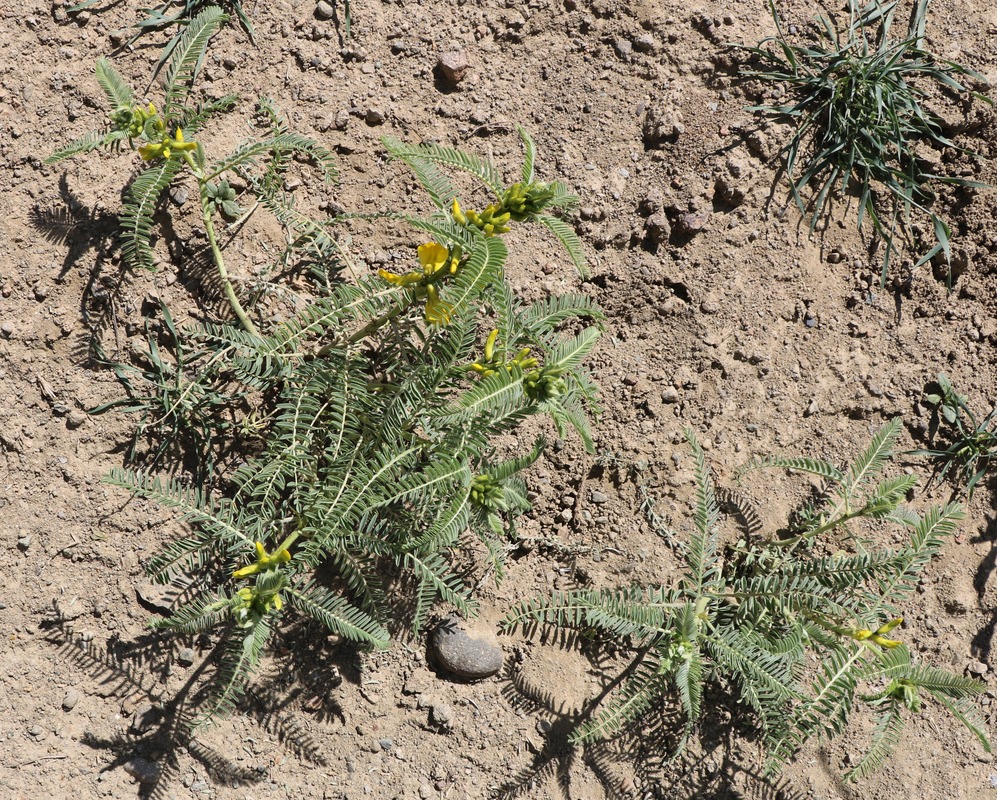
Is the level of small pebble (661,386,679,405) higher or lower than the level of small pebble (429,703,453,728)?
higher

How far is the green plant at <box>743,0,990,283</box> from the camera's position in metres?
3.37

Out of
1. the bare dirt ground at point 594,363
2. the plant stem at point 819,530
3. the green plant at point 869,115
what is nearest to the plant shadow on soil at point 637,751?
the bare dirt ground at point 594,363

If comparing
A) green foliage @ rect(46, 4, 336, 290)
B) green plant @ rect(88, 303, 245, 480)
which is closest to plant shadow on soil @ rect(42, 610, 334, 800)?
green plant @ rect(88, 303, 245, 480)

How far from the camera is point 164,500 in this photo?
270cm

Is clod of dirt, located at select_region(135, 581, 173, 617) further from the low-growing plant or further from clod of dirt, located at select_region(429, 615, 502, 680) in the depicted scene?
clod of dirt, located at select_region(429, 615, 502, 680)

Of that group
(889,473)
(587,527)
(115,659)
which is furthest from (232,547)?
(889,473)

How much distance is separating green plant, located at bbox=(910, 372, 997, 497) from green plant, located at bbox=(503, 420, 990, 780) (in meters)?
0.25

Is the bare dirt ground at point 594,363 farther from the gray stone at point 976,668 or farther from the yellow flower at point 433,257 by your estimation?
the yellow flower at point 433,257

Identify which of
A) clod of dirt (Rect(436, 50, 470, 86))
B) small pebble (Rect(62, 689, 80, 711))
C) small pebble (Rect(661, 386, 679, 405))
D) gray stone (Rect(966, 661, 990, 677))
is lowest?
gray stone (Rect(966, 661, 990, 677))

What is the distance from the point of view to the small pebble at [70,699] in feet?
9.65

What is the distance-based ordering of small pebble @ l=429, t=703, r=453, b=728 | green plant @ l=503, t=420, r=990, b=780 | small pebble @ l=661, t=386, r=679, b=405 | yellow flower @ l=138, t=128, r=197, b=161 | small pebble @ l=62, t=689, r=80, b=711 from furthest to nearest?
small pebble @ l=661, t=386, r=679, b=405 → small pebble @ l=429, t=703, r=453, b=728 → small pebble @ l=62, t=689, r=80, b=711 → green plant @ l=503, t=420, r=990, b=780 → yellow flower @ l=138, t=128, r=197, b=161

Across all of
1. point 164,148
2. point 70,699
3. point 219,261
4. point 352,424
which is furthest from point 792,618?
point 164,148

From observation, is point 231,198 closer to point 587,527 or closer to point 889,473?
point 587,527

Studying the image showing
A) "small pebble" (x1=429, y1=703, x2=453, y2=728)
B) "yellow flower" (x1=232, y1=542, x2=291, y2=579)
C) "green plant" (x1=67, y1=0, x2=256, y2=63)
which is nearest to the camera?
"yellow flower" (x1=232, y1=542, x2=291, y2=579)
